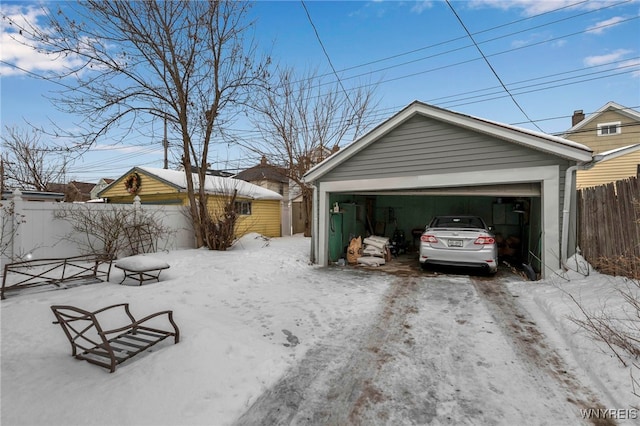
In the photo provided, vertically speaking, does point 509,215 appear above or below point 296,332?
above

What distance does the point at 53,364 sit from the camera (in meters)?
2.79

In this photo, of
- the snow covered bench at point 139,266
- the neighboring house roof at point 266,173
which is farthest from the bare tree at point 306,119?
the snow covered bench at point 139,266

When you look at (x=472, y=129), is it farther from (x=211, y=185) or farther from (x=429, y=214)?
(x=211, y=185)

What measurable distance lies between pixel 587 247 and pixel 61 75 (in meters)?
14.0

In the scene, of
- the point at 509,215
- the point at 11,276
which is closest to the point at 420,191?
the point at 509,215

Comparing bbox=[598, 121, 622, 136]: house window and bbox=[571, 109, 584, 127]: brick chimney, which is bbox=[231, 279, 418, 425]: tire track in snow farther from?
bbox=[571, 109, 584, 127]: brick chimney

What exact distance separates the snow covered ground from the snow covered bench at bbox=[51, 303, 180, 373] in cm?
11

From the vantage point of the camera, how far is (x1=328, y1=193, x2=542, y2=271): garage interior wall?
9502 mm

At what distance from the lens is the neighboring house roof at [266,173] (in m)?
17.2

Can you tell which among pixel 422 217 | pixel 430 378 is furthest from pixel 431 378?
pixel 422 217

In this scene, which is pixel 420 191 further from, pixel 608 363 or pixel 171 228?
pixel 171 228

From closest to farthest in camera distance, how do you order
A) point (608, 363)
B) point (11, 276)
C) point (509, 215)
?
point (608, 363), point (11, 276), point (509, 215)

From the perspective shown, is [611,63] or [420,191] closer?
[420,191]

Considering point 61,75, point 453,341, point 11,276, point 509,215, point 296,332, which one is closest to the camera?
point 453,341
